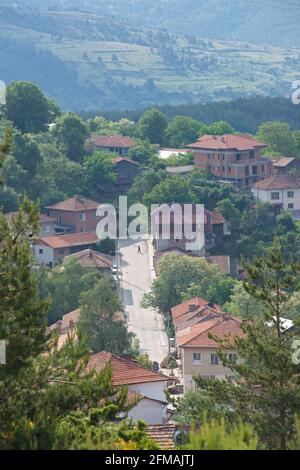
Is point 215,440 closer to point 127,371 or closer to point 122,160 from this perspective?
point 127,371

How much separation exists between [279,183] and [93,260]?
13504 millimetres

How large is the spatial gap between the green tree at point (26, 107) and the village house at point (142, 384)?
95.1ft

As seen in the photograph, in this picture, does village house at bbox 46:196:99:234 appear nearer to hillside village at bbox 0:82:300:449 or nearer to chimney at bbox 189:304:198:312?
hillside village at bbox 0:82:300:449

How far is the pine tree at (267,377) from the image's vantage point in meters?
19.4

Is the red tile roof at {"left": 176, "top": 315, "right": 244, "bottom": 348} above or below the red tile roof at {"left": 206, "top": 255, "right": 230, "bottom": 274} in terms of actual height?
below

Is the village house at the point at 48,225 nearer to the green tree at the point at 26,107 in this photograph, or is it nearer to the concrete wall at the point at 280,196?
the green tree at the point at 26,107

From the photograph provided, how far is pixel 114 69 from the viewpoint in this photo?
17862cm

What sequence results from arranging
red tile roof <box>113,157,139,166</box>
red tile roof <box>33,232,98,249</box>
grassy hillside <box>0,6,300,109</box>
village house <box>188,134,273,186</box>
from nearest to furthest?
red tile roof <box>33,232,98,249</box> → red tile roof <box>113,157,139,166</box> → village house <box>188,134,273,186</box> → grassy hillside <box>0,6,300,109</box>

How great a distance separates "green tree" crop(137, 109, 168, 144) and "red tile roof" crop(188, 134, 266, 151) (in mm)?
4420

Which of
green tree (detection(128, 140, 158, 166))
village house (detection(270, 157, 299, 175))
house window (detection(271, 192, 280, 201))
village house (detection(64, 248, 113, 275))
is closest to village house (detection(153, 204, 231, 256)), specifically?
village house (detection(64, 248, 113, 275))

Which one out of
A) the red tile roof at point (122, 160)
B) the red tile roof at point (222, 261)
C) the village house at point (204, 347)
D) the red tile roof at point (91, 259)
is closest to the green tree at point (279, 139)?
the red tile roof at point (122, 160)

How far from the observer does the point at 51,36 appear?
191625 millimetres

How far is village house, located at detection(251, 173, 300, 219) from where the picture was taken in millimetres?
56531

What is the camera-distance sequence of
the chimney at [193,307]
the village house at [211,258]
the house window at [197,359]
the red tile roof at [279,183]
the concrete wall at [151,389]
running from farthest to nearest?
the red tile roof at [279,183]
the village house at [211,258]
the chimney at [193,307]
the house window at [197,359]
the concrete wall at [151,389]
